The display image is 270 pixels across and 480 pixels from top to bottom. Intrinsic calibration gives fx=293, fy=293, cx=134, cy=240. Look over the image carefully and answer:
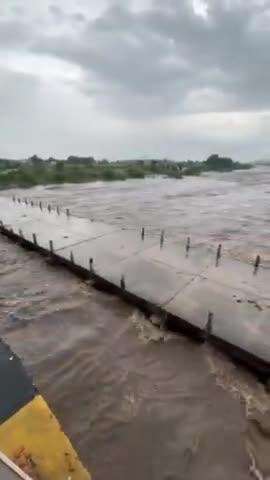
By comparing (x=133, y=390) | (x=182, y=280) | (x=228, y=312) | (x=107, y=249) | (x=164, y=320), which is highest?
(x=107, y=249)

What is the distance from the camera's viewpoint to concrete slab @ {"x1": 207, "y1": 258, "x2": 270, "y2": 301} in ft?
40.8

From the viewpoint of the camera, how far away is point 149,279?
530 inches

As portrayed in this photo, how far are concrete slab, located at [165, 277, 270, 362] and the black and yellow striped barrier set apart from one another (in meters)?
5.58

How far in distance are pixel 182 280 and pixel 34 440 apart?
9.03m

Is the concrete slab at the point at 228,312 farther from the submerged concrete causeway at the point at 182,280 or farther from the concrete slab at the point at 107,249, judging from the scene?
the concrete slab at the point at 107,249

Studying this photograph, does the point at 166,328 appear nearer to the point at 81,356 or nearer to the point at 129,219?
the point at 81,356

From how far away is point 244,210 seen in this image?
39.5m

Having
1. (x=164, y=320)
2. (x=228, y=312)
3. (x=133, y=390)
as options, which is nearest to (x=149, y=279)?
(x=164, y=320)

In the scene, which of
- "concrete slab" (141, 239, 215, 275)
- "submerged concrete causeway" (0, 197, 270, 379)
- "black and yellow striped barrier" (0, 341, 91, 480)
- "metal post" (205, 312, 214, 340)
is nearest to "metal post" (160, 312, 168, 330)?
"submerged concrete causeway" (0, 197, 270, 379)

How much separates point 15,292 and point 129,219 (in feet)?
67.5

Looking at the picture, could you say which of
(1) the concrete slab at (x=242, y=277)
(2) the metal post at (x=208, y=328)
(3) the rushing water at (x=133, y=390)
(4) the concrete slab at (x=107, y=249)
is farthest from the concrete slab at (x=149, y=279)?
(2) the metal post at (x=208, y=328)

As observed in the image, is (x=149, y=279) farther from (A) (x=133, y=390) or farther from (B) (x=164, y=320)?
(A) (x=133, y=390)

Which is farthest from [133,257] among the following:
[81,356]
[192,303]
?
[81,356]

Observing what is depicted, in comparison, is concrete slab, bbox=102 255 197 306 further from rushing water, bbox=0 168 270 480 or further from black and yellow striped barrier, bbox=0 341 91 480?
black and yellow striped barrier, bbox=0 341 91 480
